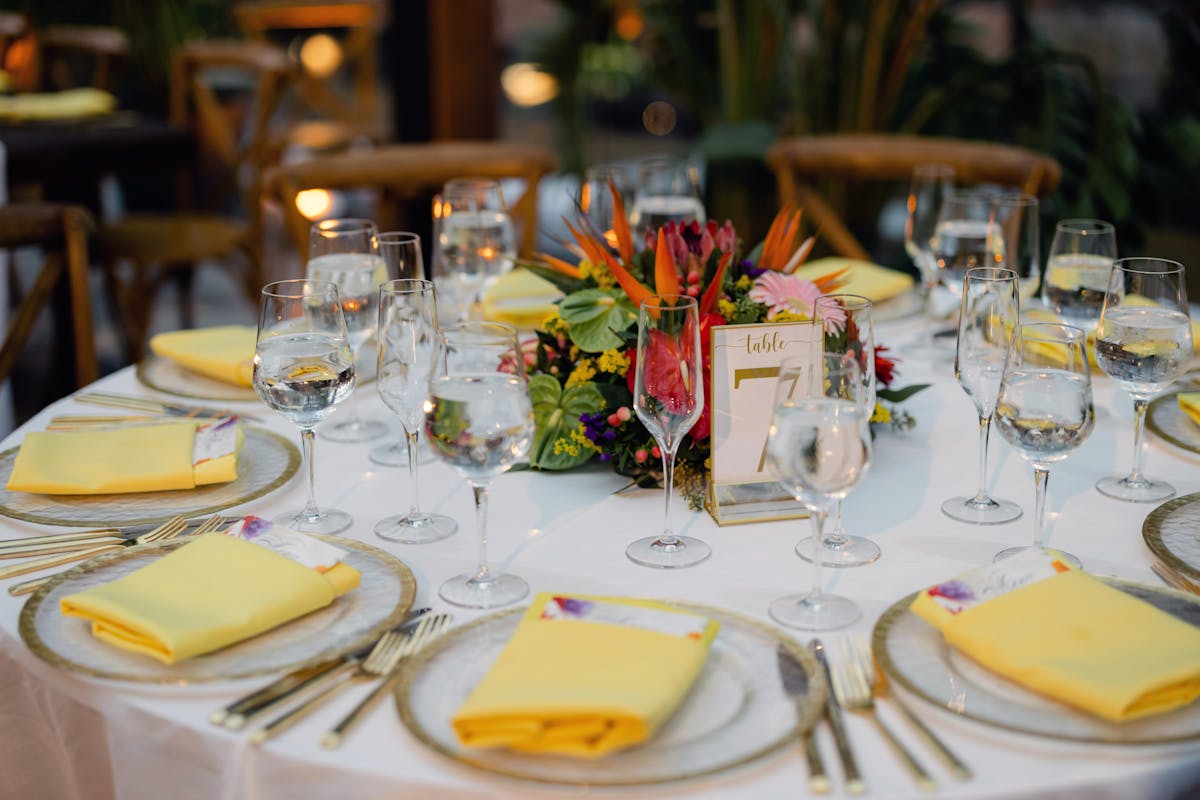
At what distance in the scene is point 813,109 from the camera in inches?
167

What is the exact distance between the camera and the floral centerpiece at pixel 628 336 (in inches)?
52.2

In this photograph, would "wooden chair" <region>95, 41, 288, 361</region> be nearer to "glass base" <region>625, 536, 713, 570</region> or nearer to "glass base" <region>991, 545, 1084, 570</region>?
"glass base" <region>625, 536, 713, 570</region>

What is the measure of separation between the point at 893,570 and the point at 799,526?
130mm

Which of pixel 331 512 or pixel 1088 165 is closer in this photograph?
pixel 331 512

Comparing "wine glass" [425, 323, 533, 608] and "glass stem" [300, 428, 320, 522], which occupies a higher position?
"wine glass" [425, 323, 533, 608]

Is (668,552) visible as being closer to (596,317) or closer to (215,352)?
(596,317)

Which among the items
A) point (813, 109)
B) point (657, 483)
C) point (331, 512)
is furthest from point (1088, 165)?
point (331, 512)

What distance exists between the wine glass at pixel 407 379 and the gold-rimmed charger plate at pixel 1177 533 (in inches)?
26.2

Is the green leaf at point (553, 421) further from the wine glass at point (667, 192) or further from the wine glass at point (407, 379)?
the wine glass at point (667, 192)

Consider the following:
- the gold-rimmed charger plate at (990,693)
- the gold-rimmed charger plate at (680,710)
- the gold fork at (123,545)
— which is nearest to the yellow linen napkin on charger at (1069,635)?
the gold-rimmed charger plate at (990,693)

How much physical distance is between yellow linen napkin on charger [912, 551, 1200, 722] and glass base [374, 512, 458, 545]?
1.53 ft

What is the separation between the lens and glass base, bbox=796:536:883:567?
3.85 ft

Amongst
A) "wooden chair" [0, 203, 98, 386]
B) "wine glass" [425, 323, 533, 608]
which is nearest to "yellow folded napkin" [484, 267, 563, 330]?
"wine glass" [425, 323, 533, 608]

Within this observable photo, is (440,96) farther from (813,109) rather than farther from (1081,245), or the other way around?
(1081,245)
